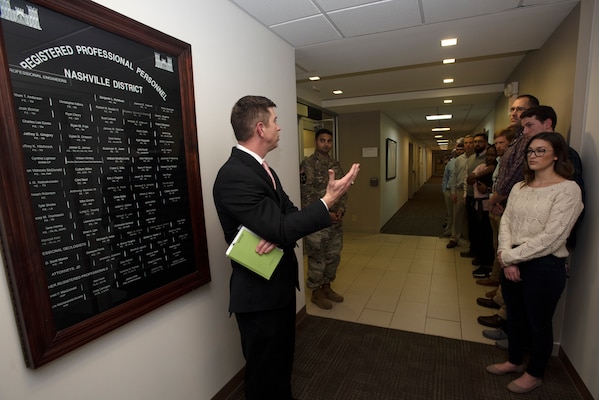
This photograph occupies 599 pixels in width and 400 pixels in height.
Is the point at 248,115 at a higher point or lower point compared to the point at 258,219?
higher

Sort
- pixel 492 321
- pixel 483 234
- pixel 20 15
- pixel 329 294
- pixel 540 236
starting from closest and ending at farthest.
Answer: pixel 20 15 → pixel 540 236 → pixel 492 321 → pixel 329 294 → pixel 483 234

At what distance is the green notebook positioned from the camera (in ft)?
4.20

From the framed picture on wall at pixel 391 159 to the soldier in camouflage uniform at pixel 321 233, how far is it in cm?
403

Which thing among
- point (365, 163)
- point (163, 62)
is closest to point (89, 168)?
point (163, 62)

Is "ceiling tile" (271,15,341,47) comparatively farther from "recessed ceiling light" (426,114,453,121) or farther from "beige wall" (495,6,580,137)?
"recessed ceiling light" (426,114,453,121)

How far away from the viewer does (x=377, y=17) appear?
215 cm

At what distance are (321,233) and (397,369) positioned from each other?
1279 millimetres

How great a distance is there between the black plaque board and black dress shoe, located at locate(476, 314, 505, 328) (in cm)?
245

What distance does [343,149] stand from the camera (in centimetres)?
629

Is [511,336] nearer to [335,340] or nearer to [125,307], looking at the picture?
[335,340]

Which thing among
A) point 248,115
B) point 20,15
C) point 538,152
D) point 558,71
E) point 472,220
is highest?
point 558,71

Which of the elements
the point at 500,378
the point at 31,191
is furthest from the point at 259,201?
the point at 500,378

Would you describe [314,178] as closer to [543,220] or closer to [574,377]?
[543,220]

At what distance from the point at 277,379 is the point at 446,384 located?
1.19m
